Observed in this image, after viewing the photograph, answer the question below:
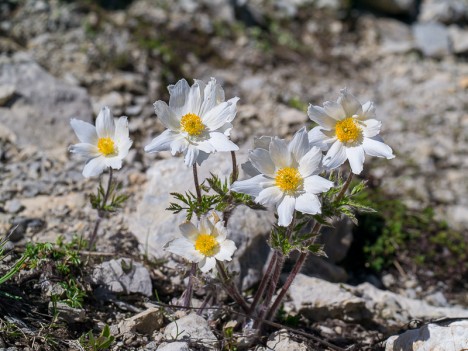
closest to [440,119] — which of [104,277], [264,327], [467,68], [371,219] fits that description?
[467,68]

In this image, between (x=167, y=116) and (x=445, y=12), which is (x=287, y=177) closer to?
(x=167, y=116)

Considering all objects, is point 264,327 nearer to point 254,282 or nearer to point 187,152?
point 254,282

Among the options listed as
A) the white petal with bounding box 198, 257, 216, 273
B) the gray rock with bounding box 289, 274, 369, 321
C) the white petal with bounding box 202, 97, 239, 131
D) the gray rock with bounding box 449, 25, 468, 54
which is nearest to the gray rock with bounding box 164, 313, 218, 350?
the white petal with bounding box 198, 257, 216, 273

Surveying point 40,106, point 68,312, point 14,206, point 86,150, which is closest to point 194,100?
point 86,150

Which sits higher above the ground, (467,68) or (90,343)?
(467,68)

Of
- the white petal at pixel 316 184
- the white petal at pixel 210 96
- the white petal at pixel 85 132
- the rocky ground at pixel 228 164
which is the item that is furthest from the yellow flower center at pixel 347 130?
the white petal at pixel 85 132

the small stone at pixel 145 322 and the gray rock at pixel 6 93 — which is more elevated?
the gray rock at pixel 6 93

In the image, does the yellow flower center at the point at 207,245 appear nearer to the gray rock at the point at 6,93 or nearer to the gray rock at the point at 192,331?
the gray rock at the point at 192,331
